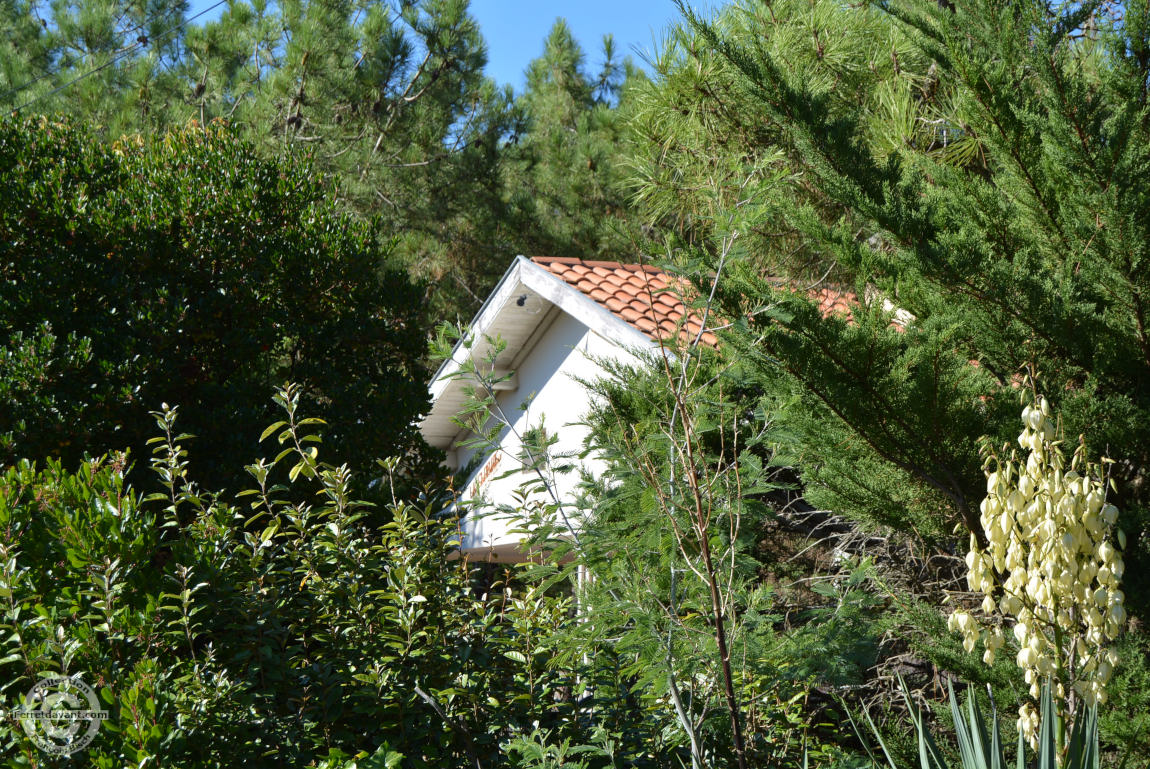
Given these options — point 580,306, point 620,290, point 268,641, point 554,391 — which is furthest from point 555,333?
point 268,641

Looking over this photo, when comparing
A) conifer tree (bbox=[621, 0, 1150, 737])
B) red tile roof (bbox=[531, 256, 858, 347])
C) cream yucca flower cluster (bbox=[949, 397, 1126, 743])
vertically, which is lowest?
cream yucca flower cluster (bbox=[949, 397, 1126, 743])

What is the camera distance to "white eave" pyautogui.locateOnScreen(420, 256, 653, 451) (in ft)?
27.6

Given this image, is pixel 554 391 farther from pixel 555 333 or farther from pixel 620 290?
pixel 620 290

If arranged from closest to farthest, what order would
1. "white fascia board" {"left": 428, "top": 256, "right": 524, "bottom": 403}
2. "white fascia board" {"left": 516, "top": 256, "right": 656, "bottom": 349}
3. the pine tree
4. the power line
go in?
"white fascia board" {"left": 516, "top": 256, "right": 656, "bottom": 349}, "white fascia board" {"left": 428, "top": 256, "right": 524, "bottom": 403}, the power line, the pine tree

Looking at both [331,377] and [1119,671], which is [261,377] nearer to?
[331,377]

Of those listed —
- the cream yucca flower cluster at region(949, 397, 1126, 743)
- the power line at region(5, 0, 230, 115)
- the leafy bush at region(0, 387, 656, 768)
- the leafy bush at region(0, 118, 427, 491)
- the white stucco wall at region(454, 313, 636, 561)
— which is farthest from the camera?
the power line at region(5, 0, 230, 115)

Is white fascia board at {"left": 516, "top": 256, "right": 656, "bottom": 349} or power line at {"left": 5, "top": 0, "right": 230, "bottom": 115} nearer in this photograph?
white fascia board at {"left": 516, "top": 256, "right": 656, "bottom": 349}

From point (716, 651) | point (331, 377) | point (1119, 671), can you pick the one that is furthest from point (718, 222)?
point (331, 377)

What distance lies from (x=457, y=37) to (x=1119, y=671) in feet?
49.6

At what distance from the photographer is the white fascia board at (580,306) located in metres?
8.13

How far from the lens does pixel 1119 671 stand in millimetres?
4230

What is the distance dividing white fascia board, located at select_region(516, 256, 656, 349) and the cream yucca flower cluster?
16.1 ft

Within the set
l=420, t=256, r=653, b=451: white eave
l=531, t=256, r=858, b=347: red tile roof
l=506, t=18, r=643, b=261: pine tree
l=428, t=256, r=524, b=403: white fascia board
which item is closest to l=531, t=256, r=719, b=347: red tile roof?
l=531, t=256, r=858, b=347: red tile roof

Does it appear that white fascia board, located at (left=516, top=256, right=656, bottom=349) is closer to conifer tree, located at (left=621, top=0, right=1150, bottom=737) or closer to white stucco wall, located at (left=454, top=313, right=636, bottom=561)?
white stucco wall, located at (left=454, top=313, right=636, bottom=561)
